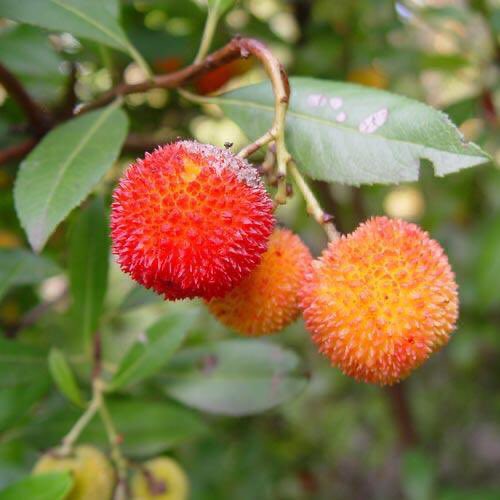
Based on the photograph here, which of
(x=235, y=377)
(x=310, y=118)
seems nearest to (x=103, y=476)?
(x=235, y=377)

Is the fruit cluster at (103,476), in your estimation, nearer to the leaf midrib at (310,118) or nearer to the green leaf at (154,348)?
the green leaf at (154,348)

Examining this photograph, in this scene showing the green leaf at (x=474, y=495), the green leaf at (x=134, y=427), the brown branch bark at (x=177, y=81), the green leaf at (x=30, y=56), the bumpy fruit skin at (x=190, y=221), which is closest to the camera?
the bumpy fruit skin at (x=190, y=221)

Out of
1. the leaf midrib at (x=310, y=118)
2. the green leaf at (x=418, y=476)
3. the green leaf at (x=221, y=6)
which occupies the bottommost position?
the green leaf at (x=418, y=476)

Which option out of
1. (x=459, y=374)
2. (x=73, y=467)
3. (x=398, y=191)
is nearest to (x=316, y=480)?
(x=459, y=374)

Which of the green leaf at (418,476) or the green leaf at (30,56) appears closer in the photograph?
the green leaf at (30,56)

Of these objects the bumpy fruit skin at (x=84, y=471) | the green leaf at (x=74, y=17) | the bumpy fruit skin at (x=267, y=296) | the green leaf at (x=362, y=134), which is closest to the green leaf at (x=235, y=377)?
the bumpy fruit skin at (x=84, y=471)

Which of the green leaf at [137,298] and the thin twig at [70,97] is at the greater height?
the thin twig at [70,97]

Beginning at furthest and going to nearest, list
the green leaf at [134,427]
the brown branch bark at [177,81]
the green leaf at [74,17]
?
the green leaf at [134,427] < the green leaf at [74,17] < the brown branch bark at [177,81]
